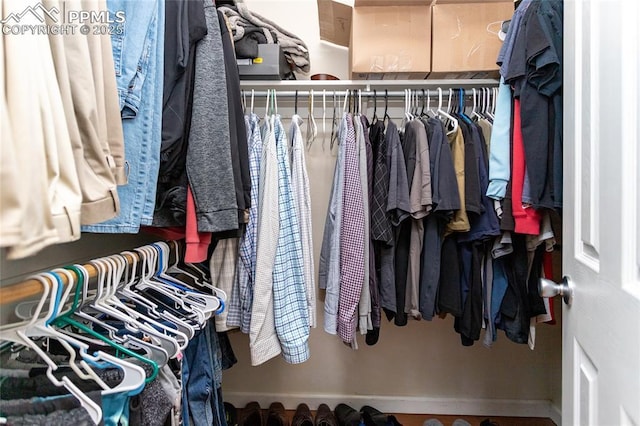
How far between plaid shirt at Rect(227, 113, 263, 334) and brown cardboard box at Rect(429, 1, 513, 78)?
79cm

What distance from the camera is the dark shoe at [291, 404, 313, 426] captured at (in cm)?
161

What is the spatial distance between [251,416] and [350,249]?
994mm

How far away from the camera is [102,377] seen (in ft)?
1.93

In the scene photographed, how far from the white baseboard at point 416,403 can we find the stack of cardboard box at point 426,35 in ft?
5.05

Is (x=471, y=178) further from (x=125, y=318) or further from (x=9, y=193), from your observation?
(x=9, y=193)

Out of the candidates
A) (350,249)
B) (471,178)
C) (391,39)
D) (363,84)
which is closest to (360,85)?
(363,84)

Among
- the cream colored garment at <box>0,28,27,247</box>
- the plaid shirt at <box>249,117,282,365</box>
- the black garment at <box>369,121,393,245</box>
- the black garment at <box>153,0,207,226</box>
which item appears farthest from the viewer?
the black garment at <box>369,121,393,245</box>

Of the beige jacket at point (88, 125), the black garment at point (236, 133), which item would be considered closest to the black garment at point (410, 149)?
the black garment at point (236, 133)

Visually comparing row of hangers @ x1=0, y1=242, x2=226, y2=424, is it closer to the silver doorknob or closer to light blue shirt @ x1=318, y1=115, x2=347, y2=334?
light blue shirt @ x1=318, y1=115, x2=347, y2=334

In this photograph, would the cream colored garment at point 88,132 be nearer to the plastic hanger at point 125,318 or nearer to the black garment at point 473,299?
the plastic hanger at point 125,318

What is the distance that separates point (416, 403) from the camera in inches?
69.8

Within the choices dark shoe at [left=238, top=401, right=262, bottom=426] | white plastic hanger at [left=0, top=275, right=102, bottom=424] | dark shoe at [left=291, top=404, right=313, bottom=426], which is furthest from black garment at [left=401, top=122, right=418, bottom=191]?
dark shoe at [left=238, top=401, right=262, bottom=426]

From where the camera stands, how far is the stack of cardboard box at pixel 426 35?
4.46 feet

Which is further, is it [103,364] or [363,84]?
[363,84]
